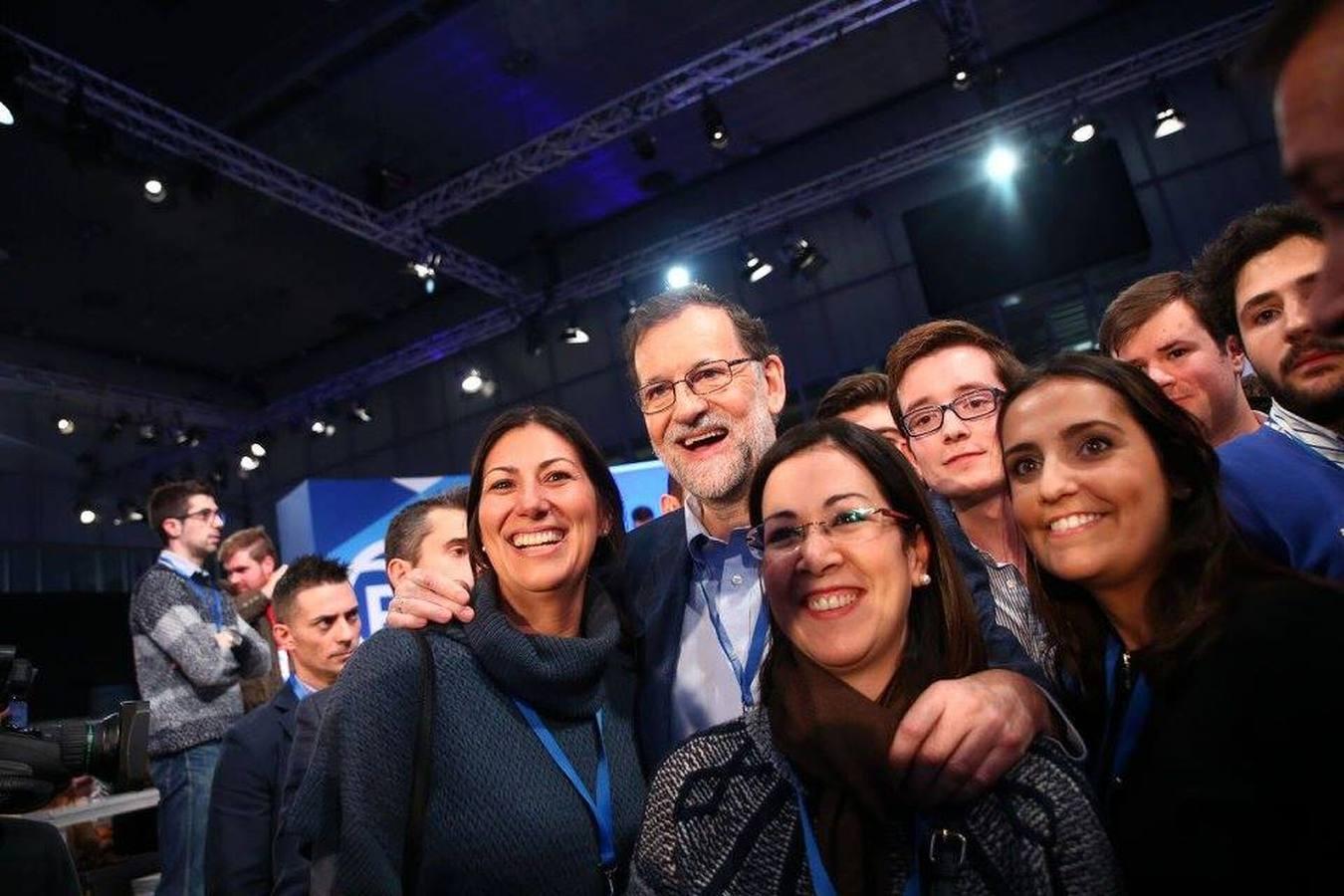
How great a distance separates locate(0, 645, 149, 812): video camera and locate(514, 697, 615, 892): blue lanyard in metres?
0.87

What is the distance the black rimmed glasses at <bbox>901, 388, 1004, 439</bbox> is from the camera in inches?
89.0

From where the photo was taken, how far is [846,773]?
4.19 ft

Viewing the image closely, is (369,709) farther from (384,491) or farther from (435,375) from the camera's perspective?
(435,375)

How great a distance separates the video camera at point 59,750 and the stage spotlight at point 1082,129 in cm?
975

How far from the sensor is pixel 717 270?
12289mm

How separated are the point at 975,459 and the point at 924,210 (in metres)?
8.92

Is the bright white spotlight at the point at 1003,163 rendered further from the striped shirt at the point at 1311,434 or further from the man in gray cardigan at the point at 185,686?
the man in gray cardigan at the point at 185,686

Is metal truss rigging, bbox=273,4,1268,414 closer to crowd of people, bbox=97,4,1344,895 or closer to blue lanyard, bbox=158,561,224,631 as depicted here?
blue lanyard, bbox=158,561,224,631

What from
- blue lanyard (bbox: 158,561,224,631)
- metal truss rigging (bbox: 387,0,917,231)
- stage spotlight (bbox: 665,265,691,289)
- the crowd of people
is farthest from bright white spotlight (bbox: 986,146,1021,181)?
blue lanyard (bbox: 158,561,224,631)

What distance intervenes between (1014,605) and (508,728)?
4.31ft

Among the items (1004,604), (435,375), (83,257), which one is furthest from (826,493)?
(435,375)

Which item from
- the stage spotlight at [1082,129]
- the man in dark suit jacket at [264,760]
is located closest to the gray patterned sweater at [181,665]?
the man in dark suit jacket at [264,760]

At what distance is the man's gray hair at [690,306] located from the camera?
2.21 m

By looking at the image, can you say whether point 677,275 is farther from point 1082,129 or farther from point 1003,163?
point 1082,129
